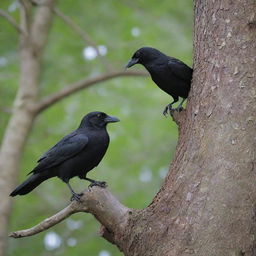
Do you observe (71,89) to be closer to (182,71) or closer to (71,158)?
(71,158)

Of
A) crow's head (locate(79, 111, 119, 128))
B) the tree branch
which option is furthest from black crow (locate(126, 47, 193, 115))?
the tree branch

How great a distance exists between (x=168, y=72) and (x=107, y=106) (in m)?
5.02

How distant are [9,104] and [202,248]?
7.03m

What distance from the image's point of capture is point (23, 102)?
914 centimetres

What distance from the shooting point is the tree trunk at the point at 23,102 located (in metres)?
8.48

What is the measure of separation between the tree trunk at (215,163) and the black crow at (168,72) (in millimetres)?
483

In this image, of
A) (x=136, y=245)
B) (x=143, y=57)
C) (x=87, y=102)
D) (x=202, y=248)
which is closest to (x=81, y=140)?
(x=143, y=57)

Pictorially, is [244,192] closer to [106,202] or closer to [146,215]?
[146,215]

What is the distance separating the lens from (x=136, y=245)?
4879mm

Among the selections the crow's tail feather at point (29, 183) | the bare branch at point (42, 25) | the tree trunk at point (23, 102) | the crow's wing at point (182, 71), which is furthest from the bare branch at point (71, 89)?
the crow's wing at point (182, 71)

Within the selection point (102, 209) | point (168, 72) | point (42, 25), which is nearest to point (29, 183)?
point (102, 209)

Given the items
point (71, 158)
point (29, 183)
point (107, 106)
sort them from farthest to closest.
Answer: point (107, 106) < point (71, 158) < point (29, 183)

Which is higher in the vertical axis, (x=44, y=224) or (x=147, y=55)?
(x=147, y=55)

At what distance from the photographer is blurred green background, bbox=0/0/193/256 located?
1028 centimetres
